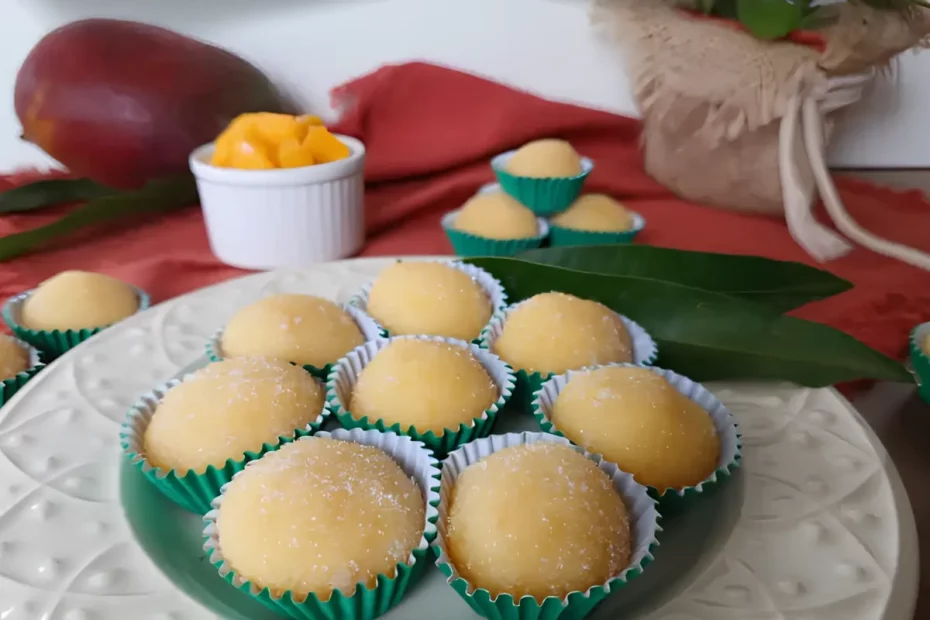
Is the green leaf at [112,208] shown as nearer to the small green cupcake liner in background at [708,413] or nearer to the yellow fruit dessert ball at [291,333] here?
the yellow fruit dessert ball at [291,333]

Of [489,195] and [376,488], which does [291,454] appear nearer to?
[376,488]

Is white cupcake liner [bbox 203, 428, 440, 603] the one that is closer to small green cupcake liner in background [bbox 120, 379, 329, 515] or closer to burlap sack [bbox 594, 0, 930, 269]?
small green cupcake liner in background [bbox 120, 379, 329, 515]

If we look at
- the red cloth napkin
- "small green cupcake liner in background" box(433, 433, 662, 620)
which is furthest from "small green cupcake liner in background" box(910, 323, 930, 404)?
"small green cupcake liner in background" box(433, 433, 662, 620)

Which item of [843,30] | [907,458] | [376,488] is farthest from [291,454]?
[843,30]

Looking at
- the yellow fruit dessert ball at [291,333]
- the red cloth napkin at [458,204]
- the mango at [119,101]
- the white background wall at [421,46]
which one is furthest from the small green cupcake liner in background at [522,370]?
the white background wall at [421,46]

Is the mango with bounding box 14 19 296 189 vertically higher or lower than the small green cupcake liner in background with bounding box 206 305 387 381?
higher

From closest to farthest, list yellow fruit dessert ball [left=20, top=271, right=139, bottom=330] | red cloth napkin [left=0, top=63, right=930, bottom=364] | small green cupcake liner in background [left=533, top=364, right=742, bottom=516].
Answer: small green cupcake liner in background [left=533, top=364, right=742, bottom=516] → yellow fruit dessert ball [left=20, top=271, right=139, bottom=330] → red cloth napkin [left=0, top=63, right=930, bottom=364]
